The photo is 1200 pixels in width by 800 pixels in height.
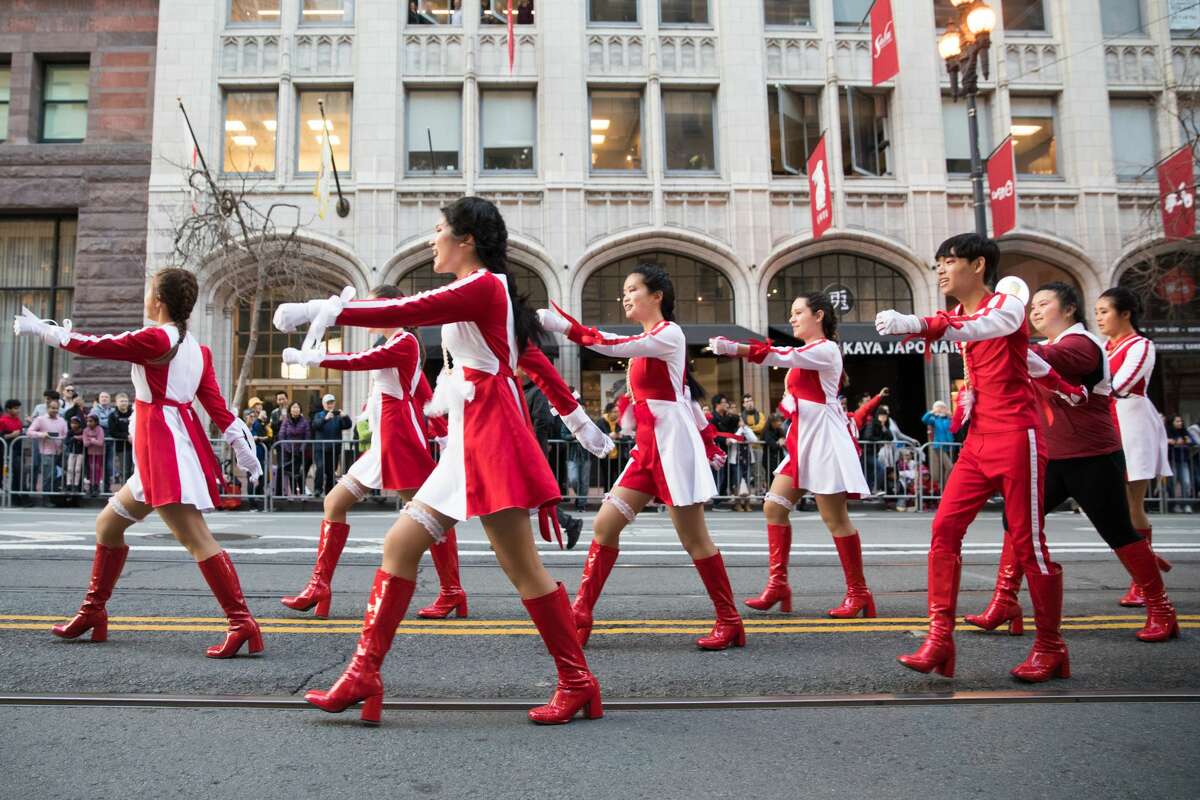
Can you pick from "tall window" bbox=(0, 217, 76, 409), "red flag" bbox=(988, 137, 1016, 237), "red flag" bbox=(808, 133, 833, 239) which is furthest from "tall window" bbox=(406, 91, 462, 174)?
"red flag" bbox=(988, 137, 1016, 237)

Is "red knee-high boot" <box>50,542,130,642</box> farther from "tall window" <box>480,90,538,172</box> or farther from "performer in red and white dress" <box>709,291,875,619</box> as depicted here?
"tall window" <box>480,90,538,172</box>

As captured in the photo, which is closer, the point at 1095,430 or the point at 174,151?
the point at 1095,430

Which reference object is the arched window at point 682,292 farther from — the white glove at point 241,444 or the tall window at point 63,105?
the white glove at point 241,444

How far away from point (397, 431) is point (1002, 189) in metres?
15.9

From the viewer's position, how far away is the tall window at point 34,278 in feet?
69.8

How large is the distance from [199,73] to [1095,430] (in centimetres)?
2174

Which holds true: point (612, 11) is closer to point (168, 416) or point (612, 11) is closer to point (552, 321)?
point (168, 416)

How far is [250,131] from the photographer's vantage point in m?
21.1

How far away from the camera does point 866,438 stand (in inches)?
624

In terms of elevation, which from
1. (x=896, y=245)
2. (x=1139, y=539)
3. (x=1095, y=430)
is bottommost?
(x=1139, y=539)

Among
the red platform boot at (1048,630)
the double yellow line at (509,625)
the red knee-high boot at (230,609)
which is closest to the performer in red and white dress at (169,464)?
the red knee-high boot at (230,609)

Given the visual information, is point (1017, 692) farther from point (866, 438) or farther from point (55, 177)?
point (55, 177)

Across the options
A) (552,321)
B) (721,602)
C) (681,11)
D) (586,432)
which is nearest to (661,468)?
(586,432)

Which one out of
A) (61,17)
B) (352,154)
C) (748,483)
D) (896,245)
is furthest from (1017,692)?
(61,17)
